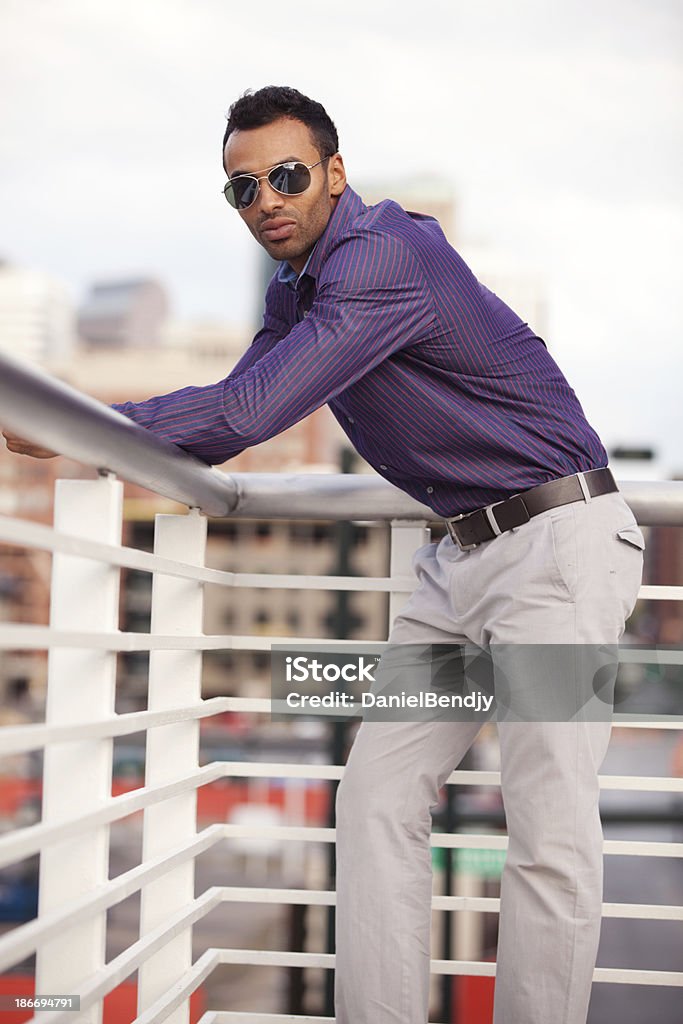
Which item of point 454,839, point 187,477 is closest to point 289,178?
point 187,477

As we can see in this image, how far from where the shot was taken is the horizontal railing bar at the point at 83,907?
1083 mm

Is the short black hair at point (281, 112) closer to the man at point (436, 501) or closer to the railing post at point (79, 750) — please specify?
the man at point (436, 501)

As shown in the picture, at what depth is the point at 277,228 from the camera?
5.93 ft

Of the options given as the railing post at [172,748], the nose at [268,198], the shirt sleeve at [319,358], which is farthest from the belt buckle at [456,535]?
Answer: the nose at [268,198]

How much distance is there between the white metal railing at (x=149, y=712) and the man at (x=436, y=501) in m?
0.17

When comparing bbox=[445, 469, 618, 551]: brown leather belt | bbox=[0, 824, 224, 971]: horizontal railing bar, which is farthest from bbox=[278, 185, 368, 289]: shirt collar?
bbox=[0, 824, 224, 971]: horizontal railing bar

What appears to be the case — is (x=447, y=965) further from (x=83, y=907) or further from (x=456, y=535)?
(x=83, y=907)

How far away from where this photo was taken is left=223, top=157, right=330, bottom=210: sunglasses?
178 cm

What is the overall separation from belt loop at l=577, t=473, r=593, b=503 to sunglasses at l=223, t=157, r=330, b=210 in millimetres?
618

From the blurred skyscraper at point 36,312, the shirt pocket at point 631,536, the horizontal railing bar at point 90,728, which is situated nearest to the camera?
the horizontal railing bar at point 90,728

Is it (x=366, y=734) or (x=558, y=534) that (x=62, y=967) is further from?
(x=558, y=534)

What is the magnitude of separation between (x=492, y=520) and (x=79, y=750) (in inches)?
27.4

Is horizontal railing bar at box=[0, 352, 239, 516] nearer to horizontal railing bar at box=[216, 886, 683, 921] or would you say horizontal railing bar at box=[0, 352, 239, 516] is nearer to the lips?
the lips

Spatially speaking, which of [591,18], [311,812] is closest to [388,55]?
[591,18]
